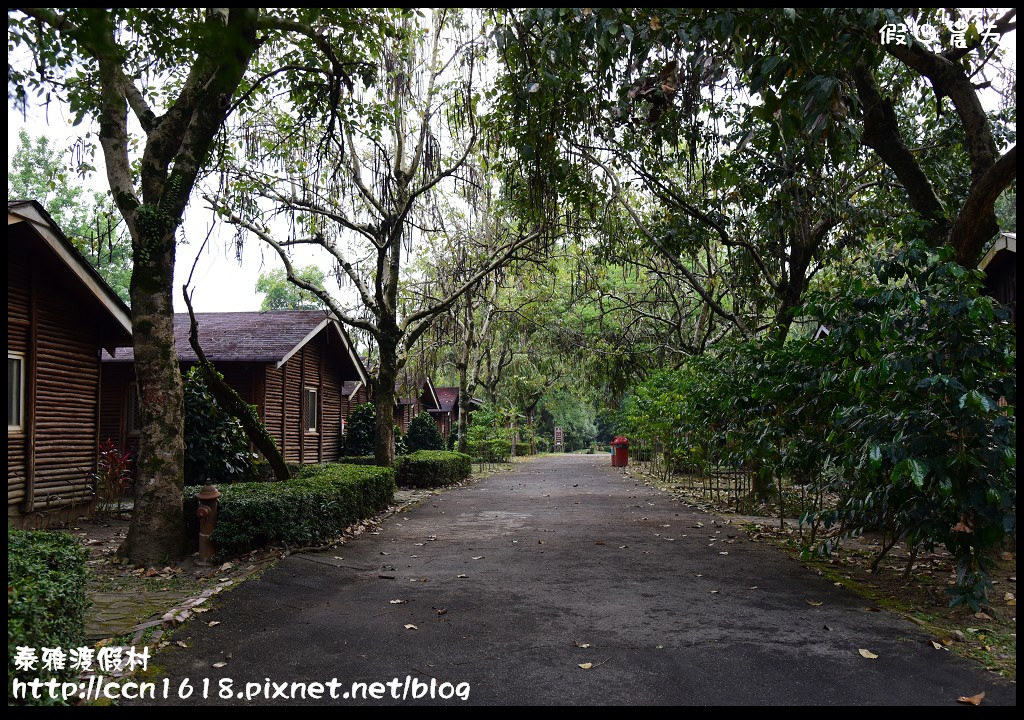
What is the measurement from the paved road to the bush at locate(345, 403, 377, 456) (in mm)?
15380

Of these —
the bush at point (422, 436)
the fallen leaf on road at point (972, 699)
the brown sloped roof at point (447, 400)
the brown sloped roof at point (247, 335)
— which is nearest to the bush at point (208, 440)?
the brown sloped roof at point (247, 335)

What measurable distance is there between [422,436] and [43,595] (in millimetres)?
26460

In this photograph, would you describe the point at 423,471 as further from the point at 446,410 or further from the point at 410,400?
the point at 446,410

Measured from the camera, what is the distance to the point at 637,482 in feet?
81.0

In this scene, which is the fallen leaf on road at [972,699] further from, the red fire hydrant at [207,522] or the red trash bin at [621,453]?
the red trash bin at [621,453]

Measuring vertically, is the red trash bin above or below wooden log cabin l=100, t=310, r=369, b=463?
below

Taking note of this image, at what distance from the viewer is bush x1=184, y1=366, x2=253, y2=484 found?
13844mm

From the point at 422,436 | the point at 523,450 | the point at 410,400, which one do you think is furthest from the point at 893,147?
the point at 523,450

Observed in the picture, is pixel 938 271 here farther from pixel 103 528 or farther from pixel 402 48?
pixel 103 528

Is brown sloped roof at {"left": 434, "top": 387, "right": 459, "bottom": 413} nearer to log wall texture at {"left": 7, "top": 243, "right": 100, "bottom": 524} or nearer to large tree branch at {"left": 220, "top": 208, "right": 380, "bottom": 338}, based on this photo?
large tree branch at {"left": 220, "top": 208, "right": 380, "bottom": 338}

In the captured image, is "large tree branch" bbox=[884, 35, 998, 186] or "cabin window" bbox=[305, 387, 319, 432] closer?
"large tree branch" bbox=[884, 35, 998, 186]

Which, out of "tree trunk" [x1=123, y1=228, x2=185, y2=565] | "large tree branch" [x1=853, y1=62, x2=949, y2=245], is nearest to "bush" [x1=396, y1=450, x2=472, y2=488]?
"tree trunk" [x1=123, y1=228, x2=185, y2=565]

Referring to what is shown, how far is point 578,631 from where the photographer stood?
6.16m

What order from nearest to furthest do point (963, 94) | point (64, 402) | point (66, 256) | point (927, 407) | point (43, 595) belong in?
point (43, 595)
point (927, 407)
point (963, 94)
point (66, 256)
point (64, 402)
